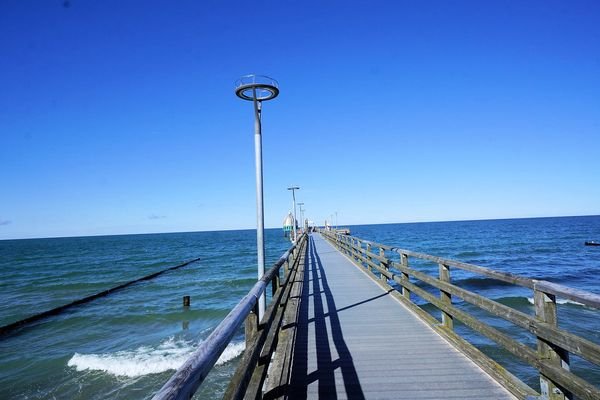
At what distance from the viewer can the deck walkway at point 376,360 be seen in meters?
3.30

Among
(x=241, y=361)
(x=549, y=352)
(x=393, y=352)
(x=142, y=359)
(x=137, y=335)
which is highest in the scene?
(x=241, y=361)

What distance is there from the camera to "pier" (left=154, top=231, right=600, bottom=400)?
2227 millimetres

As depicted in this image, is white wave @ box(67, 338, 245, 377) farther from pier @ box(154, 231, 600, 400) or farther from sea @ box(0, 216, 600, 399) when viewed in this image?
pier @ box(154, 231, 600, 400)

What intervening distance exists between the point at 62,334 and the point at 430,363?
13.8m

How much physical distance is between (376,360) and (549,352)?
6.31 ft

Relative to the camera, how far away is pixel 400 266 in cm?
699

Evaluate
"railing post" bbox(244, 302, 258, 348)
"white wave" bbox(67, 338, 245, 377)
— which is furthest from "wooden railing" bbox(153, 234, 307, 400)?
"white wave" bbox(67, 338, 245, 377)

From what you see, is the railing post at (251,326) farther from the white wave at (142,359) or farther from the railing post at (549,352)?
the white wave at (142,359)

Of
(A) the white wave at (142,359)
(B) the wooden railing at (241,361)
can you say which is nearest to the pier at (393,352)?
(B) the wooden railing at (241,361)

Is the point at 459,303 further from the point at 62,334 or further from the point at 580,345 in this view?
the point at 62,334

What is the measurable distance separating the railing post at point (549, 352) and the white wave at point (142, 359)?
738 cm

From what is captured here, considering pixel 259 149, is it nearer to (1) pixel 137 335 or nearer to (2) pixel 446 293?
(2) pixel 446 293

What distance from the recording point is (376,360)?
409cm

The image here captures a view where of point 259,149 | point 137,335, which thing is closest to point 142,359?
point 137,335
